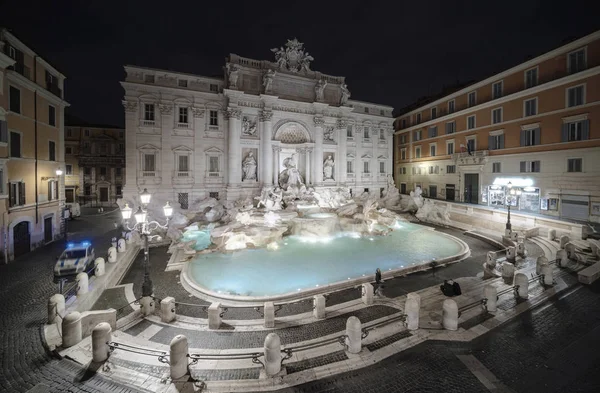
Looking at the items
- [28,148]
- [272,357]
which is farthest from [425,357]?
[28,148]

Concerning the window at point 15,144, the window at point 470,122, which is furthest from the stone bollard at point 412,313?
the window at point 470,122

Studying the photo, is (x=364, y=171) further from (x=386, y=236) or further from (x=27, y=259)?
(x=27, y=259)

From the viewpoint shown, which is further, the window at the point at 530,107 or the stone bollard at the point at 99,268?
the window at the point at 530,107

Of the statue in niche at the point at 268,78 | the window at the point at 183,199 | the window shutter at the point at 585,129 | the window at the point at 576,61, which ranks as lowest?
the window at the point at 183,199

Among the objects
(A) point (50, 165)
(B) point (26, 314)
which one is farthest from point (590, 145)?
(A) point (50, 165)

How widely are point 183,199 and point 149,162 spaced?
4.24 meters

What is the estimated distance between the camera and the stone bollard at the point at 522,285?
7.71 meters

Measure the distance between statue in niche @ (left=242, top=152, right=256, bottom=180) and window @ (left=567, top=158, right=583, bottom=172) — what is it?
2521cm

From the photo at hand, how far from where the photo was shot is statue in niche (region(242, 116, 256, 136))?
957 inches

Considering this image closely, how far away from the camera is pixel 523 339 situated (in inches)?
234

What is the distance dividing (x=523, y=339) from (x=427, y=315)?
2.07 metres

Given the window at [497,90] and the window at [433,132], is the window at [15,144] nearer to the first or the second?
the window at [497,90]

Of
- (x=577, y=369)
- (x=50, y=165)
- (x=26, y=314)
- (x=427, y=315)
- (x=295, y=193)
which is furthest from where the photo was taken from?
(x=295, y=193)

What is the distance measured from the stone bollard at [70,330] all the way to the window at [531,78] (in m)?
30.9
